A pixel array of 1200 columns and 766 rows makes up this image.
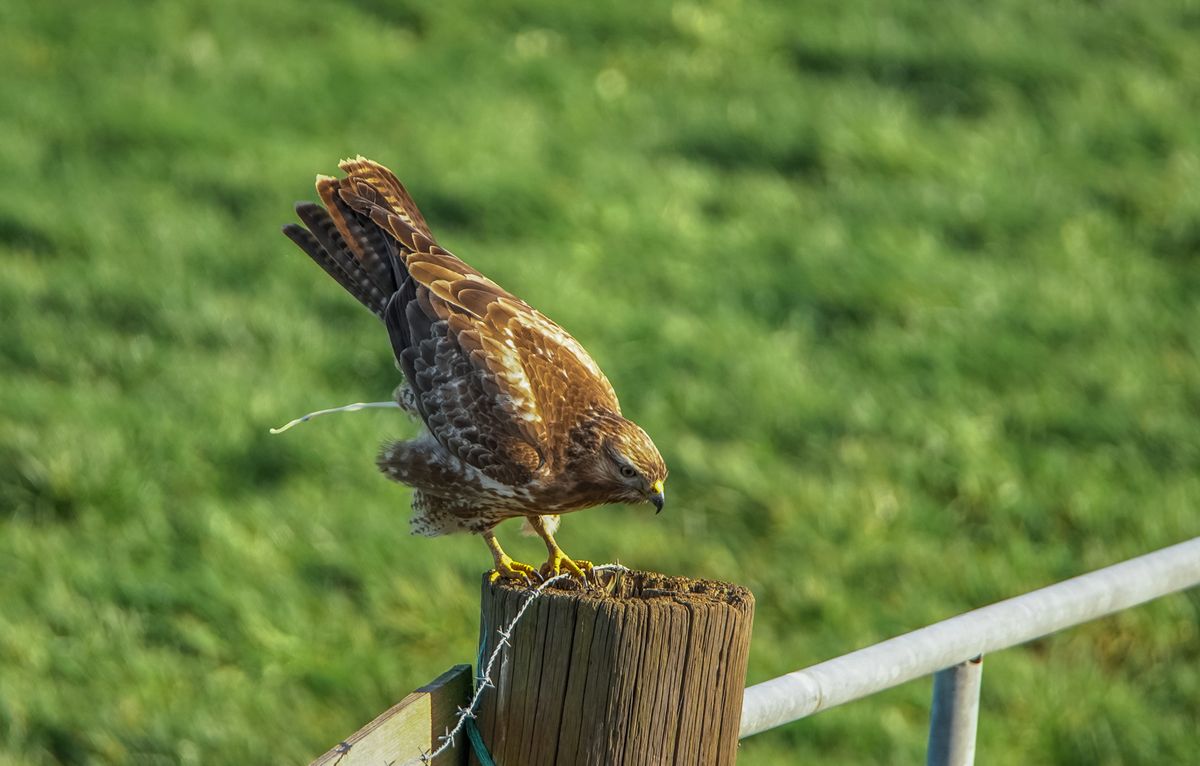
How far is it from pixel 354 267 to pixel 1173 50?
7.56m

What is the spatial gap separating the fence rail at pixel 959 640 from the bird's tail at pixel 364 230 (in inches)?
76.8

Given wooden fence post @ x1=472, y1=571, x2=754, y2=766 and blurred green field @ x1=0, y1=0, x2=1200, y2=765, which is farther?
blurred green field @ x1=0, y1=0, x2=1200, y2=765

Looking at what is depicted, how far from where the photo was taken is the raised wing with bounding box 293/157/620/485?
4.00m

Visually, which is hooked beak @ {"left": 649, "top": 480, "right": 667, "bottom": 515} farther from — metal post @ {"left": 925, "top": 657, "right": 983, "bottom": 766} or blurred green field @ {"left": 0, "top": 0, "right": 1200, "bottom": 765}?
blurred green field @ {"left": 0, "top": 0, "right": 1200, "bottom": 765}

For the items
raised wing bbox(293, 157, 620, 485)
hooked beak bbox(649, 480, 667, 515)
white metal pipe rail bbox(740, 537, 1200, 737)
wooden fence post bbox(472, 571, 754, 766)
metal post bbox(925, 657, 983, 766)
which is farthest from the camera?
raised wing bbox(293, 157, 620, 485)

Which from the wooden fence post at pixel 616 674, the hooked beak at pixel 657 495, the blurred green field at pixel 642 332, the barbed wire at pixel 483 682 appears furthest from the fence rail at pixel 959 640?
the blurred green field at pixel 642 332

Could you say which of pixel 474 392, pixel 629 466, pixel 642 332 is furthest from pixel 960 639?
pixel 642 332

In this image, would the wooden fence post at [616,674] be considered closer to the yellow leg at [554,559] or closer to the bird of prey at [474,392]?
the yellow leg at [554,559]

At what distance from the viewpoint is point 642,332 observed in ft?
25.8

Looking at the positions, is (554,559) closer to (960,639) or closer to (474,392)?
(474,392)

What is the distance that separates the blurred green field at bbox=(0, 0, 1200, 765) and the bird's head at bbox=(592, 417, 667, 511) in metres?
2.10

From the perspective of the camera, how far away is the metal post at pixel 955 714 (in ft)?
10.8

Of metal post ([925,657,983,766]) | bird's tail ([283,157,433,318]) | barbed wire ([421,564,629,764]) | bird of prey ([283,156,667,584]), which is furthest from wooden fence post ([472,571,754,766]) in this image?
bird's tail ([283,157,433,318])

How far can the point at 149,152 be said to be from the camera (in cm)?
926
